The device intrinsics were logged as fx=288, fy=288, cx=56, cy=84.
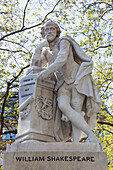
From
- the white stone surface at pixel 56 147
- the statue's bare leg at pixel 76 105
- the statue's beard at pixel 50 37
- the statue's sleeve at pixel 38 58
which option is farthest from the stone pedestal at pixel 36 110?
the statue's beard at pixel 50 37

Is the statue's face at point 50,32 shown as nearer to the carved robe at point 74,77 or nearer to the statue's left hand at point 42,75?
the carved robe at point 74,77

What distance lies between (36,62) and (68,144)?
229 centimetres

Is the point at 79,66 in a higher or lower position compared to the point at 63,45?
lower

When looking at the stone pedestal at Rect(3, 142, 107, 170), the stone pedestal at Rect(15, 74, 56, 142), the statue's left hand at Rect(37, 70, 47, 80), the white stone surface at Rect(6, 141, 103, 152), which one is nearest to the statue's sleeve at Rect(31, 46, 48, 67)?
the stone pedestal at Rect(15, 74, 56, 142)

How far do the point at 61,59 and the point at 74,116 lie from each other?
126 centimetres

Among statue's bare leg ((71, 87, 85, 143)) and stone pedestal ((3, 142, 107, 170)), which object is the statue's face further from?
stone pedestal ((3, 142, 107, 170))

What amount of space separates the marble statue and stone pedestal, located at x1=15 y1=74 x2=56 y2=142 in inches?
7.1

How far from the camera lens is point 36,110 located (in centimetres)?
598

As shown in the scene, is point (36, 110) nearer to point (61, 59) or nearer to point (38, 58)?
point (61, 59)

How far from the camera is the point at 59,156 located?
17.1ft

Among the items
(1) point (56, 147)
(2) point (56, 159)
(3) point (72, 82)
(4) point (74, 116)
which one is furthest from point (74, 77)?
(2) point (56, 159)

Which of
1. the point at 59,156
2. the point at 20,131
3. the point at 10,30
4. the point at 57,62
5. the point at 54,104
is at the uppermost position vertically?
the point at 10,30

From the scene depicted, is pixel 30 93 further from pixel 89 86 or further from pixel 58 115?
pixel 89 86

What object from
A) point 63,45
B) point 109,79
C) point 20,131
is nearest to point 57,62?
point 63,45
